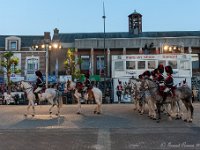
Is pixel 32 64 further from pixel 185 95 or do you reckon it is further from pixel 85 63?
pixel 185 95

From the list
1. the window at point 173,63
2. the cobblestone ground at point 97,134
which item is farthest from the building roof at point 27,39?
the cobblestone ground at point 97,134

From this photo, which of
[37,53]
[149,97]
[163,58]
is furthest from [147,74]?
[37,53]

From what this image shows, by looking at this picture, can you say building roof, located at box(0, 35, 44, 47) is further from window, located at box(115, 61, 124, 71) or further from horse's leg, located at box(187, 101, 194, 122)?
horse's leg, located at box(187, 101, 194, 122)

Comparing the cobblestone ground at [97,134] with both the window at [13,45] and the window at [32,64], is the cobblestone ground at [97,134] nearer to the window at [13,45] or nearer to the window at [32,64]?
the window at [32,64]

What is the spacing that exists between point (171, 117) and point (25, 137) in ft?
29.3

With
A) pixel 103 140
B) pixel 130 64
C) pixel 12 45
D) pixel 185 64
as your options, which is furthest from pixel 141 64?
pixel 103 140

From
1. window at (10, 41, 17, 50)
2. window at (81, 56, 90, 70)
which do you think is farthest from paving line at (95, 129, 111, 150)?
window at (10, 41, 17, 50)

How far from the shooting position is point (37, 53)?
170ft

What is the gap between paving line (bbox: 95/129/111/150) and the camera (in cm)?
1093

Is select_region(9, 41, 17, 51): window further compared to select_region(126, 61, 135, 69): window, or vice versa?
select_region(9, 41, 17, 51): window

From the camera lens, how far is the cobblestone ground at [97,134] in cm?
1121

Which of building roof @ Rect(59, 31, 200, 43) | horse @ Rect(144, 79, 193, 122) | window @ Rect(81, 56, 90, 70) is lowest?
horse @ Rect(144, 79, 193, 122)

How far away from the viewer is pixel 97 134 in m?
13.5

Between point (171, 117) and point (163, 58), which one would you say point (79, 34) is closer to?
point (163, 58)
